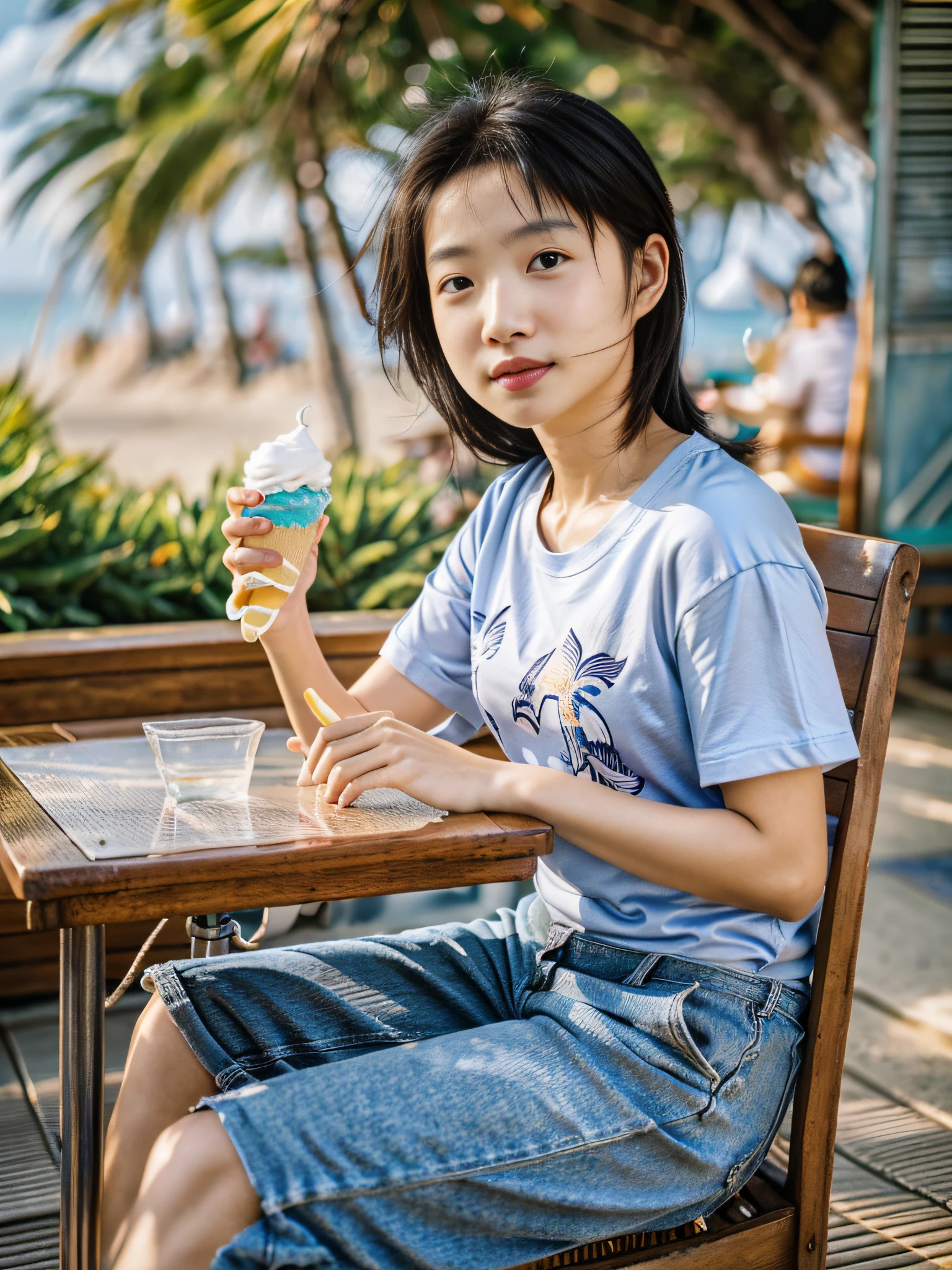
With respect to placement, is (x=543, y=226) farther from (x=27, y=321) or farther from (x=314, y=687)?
(x=27, y=321)

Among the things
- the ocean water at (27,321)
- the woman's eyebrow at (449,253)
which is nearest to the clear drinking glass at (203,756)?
the woman's eyebrow at (449,253)

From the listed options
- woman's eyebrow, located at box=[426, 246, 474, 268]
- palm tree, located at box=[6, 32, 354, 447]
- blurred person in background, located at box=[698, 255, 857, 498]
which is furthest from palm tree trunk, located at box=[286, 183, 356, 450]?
woman's eyebrow, located at box=[426, 246, 474, 268]

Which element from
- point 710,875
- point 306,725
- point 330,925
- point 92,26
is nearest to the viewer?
point 710,875

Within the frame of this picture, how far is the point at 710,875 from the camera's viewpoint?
1.26m

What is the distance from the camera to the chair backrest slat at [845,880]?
52.7 inches

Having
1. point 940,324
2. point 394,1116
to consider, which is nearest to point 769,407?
point 940,324

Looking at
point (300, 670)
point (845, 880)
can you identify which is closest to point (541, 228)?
point (300, 670)

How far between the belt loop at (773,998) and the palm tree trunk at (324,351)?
6221 mm

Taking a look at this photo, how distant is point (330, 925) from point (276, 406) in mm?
46475

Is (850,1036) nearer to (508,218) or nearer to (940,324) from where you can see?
(508,218)

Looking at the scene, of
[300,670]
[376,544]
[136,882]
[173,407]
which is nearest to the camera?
[136,882]

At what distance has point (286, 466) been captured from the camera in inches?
63.3

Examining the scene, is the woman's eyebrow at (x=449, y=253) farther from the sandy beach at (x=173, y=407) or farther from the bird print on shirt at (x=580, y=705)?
the sandy beach at (x=173, y=407)

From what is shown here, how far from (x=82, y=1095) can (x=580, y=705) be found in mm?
662
